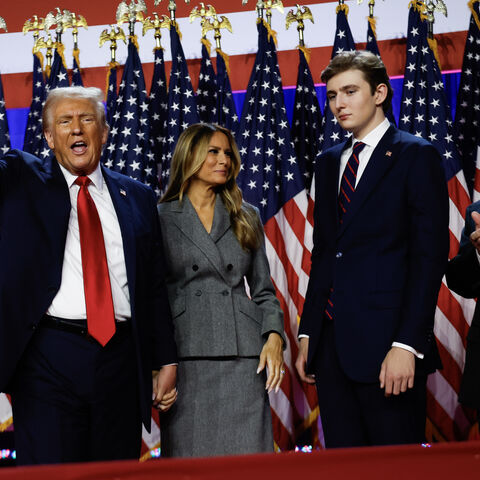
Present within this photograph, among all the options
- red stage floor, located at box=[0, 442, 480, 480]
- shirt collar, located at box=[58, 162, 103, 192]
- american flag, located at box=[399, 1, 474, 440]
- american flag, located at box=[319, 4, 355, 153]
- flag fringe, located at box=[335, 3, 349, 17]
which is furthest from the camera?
flag fringe, located at box=[335, 3, 349, 17]

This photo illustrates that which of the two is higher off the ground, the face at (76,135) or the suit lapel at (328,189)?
the face at (76,135)

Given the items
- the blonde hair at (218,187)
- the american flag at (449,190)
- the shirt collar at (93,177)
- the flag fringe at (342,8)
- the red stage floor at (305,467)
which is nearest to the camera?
the red stage floor at (305,467)

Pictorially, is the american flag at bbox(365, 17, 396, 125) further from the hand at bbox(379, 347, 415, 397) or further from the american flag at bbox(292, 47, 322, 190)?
the hand at bbox(379, 347, 415, 397)

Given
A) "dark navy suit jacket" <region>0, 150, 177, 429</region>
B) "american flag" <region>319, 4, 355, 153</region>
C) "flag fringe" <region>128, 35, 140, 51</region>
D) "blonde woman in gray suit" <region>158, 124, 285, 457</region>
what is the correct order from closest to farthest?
"dark navy suit jacket" <region>0, 150, 177, 429</region> → "blonde woman in gray suit" <region>158, 124, 285, 457</region> → "american flag" <region>319, 4, 355, 153</region> → "flag fringe" <region>128, 35, 140, 51</region>

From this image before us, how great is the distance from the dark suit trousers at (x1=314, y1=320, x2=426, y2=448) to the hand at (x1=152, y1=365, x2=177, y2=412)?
0.45 m

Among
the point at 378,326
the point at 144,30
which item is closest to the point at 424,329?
the point at 378,326

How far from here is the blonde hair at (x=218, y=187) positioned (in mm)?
2355

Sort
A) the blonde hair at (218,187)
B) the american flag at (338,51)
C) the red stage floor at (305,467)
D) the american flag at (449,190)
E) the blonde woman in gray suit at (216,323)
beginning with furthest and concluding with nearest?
the american flag at (338,51) < the american flag at (449,190) < the blonde hair at (218,187) < the blonde woman in gray suit at (216,323) < the red stage floor at (305,467)

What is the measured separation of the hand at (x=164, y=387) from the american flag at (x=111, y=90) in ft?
7.31

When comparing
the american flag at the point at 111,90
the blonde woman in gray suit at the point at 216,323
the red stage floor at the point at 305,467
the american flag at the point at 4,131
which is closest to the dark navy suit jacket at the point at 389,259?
the blonde woman in gray suit at the point at 216,323

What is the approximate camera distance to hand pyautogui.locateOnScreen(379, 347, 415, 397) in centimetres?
182

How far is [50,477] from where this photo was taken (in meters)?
0.55

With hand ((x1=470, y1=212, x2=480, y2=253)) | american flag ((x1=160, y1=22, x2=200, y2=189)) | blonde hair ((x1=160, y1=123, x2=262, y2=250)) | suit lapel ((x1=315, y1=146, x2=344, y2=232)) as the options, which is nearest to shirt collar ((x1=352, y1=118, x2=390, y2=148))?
suit lapel ((x1=315, y1=146, x2=344, y2=232))

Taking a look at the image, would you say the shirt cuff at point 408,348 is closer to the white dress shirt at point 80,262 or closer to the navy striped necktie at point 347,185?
the navy striped necktie at point 347,185
